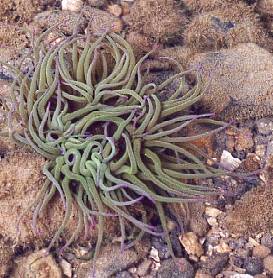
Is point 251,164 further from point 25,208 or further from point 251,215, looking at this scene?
point 25,208

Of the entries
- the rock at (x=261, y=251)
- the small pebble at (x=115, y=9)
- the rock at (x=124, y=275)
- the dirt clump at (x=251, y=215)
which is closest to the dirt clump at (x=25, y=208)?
the rock at (x=124, y=275)

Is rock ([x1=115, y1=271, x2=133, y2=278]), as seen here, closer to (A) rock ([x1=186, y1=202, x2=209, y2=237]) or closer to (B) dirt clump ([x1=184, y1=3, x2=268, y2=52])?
(A) rock ([x1=186, y1=202, x2=209, y2=237])

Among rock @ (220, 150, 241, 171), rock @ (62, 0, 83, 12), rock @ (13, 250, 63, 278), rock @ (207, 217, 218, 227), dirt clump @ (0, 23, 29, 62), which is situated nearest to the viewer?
rock @ (13, 250, 63, 278)

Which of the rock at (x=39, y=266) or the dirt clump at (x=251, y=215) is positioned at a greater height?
the dirt clump at (x=251, y=215)

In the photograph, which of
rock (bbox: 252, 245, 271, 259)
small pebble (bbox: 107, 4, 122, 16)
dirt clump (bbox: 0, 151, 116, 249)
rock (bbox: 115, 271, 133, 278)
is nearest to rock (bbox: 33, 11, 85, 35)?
small pebble (bbox: 107, 4, 122, 16)

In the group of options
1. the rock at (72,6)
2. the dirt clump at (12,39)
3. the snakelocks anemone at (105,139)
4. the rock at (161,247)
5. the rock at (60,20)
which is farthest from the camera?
the rock at (72,6)

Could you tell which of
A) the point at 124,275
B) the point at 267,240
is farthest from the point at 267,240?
the point at 124,275

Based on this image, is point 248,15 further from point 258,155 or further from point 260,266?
point 260,266

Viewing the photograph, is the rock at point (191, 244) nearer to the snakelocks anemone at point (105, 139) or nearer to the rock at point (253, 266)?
the snakelocks anemone at point (105, 139)
